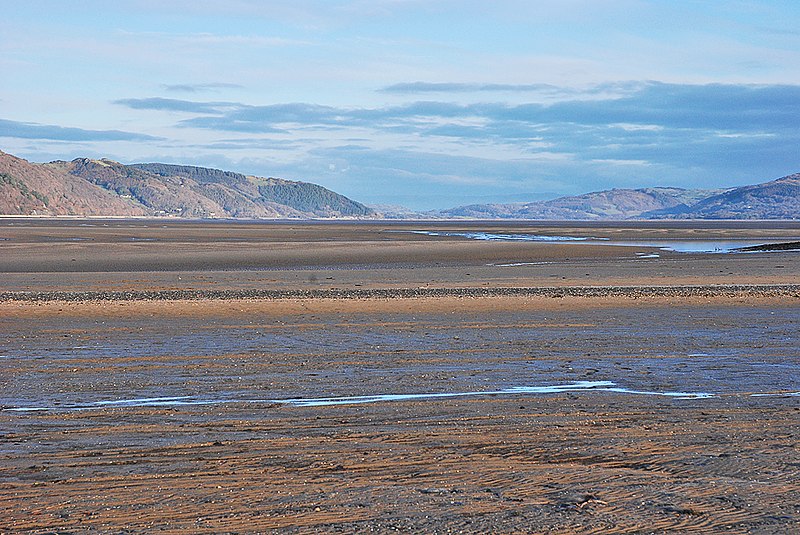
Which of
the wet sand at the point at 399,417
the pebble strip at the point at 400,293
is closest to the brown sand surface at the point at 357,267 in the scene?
the pebble strip at the point at 400,293

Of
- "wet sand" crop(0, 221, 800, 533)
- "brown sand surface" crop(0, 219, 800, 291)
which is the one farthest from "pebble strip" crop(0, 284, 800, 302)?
"brown sand surface" crop(0, 219, 800, 291)

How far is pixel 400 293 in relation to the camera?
22328mm

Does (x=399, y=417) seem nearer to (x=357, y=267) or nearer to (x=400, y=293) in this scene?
(x=400, y=293)

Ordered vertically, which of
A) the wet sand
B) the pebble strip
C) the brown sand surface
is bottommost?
the wet sand

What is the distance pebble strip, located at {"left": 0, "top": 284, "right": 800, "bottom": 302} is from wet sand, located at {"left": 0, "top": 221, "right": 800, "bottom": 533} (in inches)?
60.6

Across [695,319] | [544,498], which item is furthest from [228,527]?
[695,319]

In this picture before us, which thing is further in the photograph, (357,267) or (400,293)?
(357,267)

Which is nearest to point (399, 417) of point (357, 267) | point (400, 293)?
point (400, 293)

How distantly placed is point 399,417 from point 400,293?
532 inches

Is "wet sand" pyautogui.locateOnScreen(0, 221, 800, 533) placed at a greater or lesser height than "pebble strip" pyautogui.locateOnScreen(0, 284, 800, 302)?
lesser

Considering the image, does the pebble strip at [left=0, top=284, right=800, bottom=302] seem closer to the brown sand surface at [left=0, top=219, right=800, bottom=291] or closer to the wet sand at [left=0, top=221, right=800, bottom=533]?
the wet sand at [left=0, top=221, right=800, bottom=533]

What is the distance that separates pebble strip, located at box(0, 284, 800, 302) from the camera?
21250 mm

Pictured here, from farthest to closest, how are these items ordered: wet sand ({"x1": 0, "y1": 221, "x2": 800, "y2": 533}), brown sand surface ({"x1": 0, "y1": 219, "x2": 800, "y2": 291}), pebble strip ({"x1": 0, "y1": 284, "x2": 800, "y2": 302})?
brown sand surface ({"x1": 0, "y1": 219, "x2": 800, "y2": 291}) → pebble strip ({"x1": 0, "y1": 284, "x2": 800, "y2": 302}) → wet sand ({"x1": 0, "y1": 221, "x2": 800, "y2": 533})

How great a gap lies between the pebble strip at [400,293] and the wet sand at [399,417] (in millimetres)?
1539
